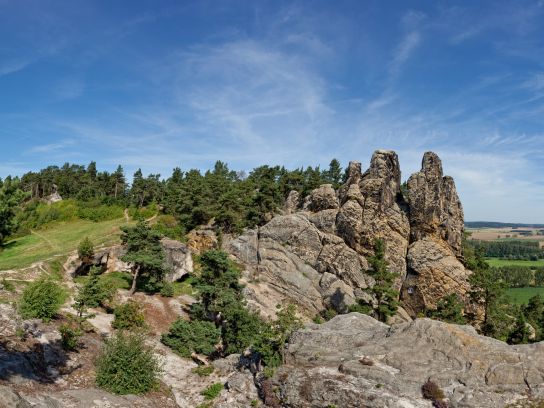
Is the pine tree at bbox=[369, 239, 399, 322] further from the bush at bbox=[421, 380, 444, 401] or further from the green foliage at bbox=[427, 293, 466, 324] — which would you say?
the bush at bbox=[421, 380, 444, 401]

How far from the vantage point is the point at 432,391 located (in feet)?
78.7

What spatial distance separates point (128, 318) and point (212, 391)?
47.4ft

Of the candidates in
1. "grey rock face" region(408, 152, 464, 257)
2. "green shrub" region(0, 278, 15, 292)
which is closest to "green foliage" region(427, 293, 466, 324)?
"grey rock face" region(408, 152, 464, 257)

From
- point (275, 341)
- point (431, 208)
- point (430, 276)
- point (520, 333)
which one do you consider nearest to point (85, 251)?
point (275, 341)

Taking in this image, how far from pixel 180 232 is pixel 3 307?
45.3 meters

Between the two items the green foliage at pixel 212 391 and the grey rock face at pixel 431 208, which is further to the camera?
the grey rock face at pixel 431 208

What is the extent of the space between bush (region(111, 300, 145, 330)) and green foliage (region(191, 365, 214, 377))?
9.46m

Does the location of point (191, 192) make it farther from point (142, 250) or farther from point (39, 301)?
point (39, 301)

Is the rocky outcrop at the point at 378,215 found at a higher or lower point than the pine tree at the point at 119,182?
lower

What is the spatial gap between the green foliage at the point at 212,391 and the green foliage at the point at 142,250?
2024 cm

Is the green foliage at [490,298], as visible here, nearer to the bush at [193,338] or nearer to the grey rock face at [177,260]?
the bush at [193,338]

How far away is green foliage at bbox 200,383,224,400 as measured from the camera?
31.7 m

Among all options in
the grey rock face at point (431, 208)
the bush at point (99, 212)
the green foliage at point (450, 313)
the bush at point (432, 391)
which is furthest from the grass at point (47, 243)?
the grey rock face at point (431, 208)

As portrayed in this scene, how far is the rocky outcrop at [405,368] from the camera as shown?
2377 centimetres
